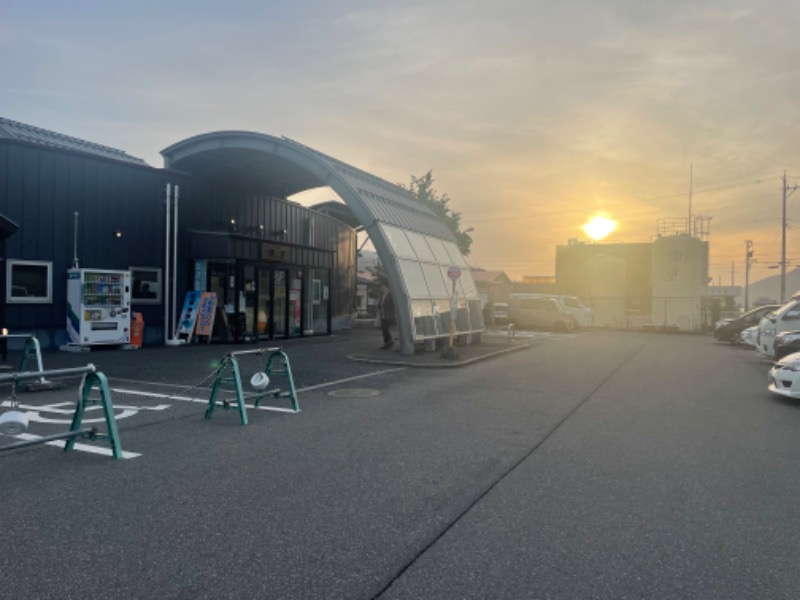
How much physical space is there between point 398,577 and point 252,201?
20163 millimetres

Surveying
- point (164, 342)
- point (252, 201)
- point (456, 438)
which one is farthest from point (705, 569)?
point (252, 201)

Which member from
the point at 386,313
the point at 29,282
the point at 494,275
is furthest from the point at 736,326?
the point at 494,275

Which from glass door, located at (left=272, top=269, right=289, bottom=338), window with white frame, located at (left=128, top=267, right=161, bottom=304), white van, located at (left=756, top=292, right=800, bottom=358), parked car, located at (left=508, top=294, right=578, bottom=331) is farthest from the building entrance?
parked car, located at (left=508, top=294, right=578, bottom=331)

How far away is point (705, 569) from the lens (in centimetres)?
372

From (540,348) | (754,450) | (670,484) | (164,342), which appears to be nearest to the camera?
(670,484)

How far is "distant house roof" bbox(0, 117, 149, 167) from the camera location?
1842 centimetres

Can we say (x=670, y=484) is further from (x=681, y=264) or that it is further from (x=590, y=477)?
(x=681, y=264)

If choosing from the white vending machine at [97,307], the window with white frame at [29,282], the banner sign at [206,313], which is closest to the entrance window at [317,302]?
the banner sign at [206,313]

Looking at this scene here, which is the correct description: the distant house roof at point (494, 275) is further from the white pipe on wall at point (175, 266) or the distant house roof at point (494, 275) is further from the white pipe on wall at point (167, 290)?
the white pipe on wall at point (167, 290)

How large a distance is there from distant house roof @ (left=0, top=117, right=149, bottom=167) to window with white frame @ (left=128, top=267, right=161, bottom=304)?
3.36 meters

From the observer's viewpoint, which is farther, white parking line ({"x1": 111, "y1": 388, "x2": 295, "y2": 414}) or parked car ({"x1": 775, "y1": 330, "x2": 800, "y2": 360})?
parked car ({"x1": 775, "y1": 330, "x2": 800, "y2": 360})

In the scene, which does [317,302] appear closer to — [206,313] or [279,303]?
[279,303]

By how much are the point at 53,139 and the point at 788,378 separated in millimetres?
22629

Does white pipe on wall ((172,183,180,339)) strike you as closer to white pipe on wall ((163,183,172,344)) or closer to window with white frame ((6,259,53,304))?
white pipe on wall ((163,183,172,344))
